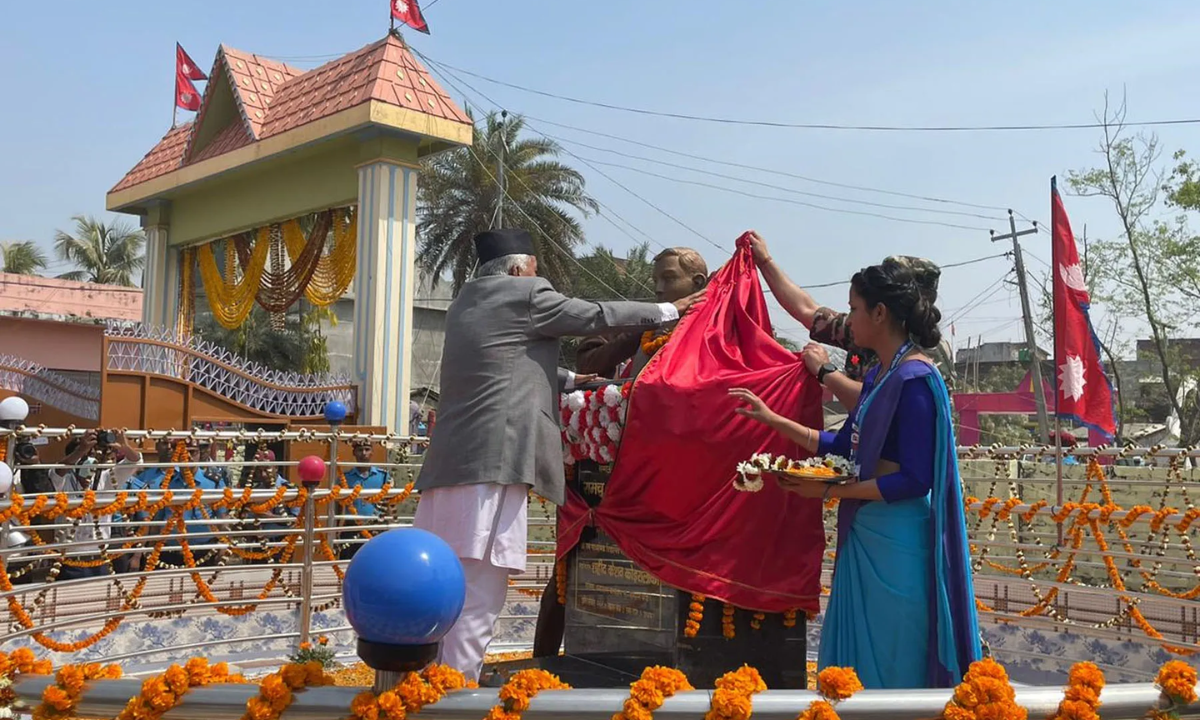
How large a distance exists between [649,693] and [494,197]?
2463cm

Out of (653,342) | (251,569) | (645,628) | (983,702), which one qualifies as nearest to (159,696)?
(983,702)

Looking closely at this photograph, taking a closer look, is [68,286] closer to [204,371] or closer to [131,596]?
[204,371]

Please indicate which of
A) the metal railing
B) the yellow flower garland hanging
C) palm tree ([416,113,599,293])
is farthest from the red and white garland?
palm tree ([416,113,599,293])

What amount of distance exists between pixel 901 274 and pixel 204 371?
37.7 ft

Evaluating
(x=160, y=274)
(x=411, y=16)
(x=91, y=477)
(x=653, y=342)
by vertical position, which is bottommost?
(x=91, y=477)

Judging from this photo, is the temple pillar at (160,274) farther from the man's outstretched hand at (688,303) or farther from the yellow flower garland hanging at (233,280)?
the man's outstretched hand at (688,303)

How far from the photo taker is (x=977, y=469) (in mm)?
11859

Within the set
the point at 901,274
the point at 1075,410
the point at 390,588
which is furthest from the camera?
the point at 1075,410

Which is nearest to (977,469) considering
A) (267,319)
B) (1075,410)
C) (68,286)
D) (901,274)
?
(1075,410)

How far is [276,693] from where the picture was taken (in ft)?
5.69

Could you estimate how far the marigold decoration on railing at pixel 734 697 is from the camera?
5.49 ft

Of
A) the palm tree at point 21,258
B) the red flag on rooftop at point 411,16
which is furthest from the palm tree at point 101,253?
the red flag on rooftop at point 411,16

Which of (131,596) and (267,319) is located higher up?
(267,319)

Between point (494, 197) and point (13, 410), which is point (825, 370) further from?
point (494, 197)
